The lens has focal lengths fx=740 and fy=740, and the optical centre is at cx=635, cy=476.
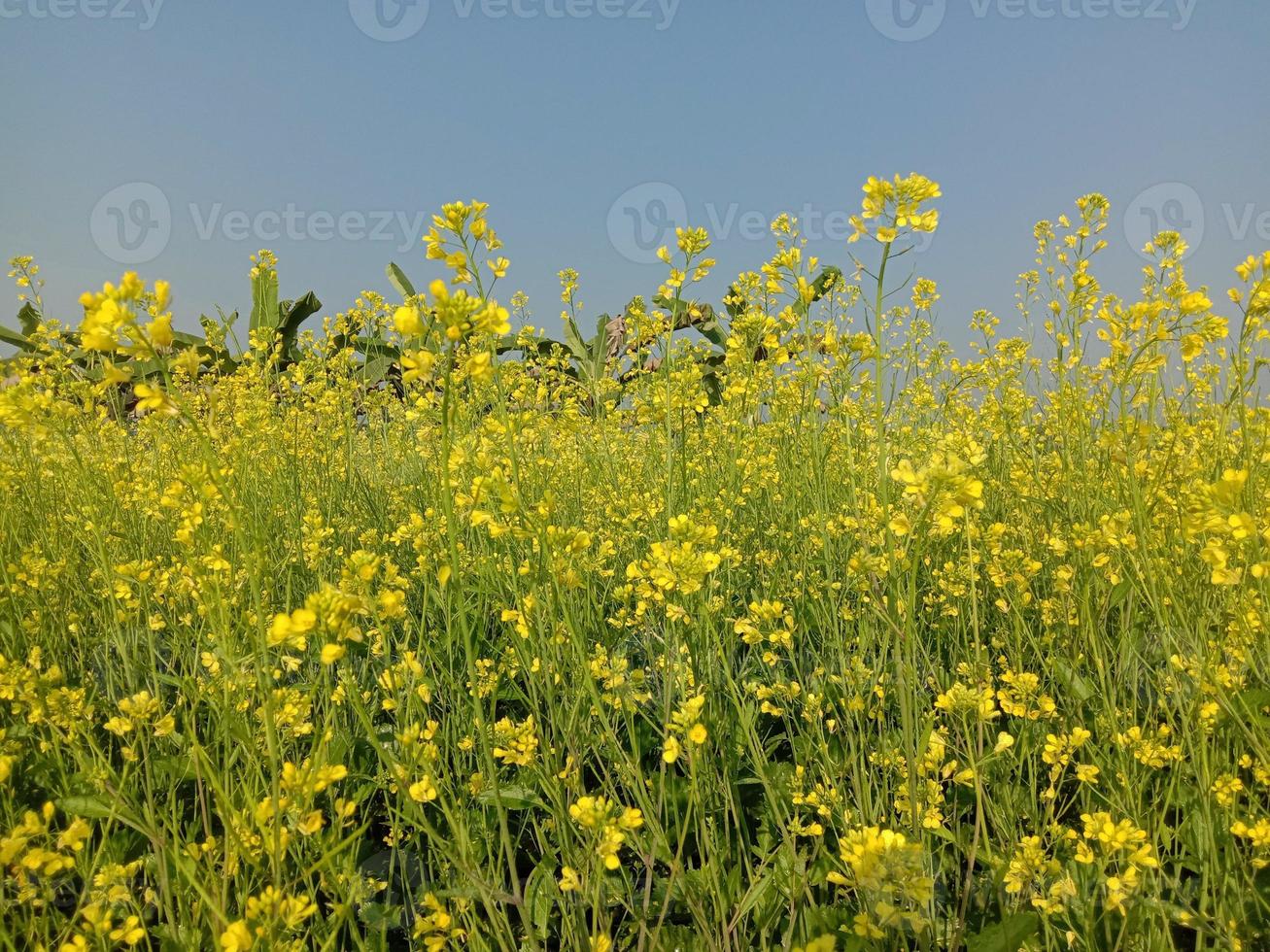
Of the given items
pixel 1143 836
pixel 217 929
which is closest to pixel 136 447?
pixel 217 929

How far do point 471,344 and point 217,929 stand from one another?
1.22 m

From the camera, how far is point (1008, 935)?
133cm

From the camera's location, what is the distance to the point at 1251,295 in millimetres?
1798

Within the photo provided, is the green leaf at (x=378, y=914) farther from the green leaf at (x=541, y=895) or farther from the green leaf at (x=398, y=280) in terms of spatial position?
the green leaf at (x=398, y=280)

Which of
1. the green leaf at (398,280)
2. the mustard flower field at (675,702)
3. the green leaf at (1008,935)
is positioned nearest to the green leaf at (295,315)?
the green leaf at (398,280)

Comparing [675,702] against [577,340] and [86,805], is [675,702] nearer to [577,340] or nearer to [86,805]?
[86,805]

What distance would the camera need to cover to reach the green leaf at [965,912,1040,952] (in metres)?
1.32

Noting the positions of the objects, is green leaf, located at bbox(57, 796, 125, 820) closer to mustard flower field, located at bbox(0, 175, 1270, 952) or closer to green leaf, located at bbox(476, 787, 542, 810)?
mustard flower field, located at bbox(0, 175, 1270, 952)

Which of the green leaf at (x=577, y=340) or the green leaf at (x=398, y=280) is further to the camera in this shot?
the green leaf at (x=398, y=280)

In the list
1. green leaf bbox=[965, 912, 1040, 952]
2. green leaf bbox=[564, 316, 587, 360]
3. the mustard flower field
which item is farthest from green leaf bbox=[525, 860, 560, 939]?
green leaf bbox=[564, 316, 587, 360]

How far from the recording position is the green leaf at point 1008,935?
4.34ft

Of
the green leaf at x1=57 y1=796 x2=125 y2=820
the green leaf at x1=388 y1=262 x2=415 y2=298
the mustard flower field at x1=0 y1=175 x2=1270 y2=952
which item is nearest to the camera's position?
the mustard flower field at x1=0 y1=175 x2=1270 y2=952

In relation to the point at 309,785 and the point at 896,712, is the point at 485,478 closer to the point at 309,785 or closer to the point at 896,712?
the point at 309,785

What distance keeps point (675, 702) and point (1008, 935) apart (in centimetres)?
111
